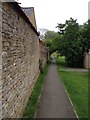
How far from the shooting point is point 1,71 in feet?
18.9

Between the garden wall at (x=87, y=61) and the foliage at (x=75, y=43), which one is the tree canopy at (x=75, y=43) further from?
the garden wall at (x=87, y=61)

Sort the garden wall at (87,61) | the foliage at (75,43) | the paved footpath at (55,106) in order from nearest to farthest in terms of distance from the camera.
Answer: the paved footpath at (55,106) → the garden wall at (87,61) → the foliage at (75,43)

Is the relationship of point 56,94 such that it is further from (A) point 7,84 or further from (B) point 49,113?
(A) point 7,84

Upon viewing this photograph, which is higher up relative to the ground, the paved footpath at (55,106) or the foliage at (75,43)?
the foliage at (75,43)

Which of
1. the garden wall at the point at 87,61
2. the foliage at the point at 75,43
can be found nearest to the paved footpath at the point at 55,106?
the garden wall at the point at 87,61

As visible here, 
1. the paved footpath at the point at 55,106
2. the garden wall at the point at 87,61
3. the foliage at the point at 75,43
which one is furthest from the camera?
the foliage at the point at 75,43

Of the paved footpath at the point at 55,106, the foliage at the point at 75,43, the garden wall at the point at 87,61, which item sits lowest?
the paved footpath at the point at 55,106

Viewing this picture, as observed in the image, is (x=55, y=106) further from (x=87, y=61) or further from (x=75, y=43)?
(x=75, y=43)

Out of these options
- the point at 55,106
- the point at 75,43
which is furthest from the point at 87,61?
the point at 55,106

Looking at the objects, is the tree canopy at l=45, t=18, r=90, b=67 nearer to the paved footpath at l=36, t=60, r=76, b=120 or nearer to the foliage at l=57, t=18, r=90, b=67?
the foliage at l=57, t=18, r=90, b=67

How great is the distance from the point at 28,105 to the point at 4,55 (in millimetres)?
5533

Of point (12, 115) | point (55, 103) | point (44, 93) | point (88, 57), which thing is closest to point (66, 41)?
point (88, 57)

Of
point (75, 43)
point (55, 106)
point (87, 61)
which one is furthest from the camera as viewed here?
point (75, 43)

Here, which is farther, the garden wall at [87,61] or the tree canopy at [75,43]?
the tree canopy at [75,43]
